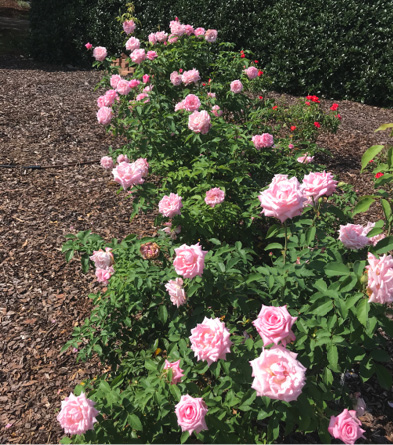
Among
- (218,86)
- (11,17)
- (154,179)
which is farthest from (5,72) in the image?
(11,17)

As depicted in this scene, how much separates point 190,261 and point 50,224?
280cm

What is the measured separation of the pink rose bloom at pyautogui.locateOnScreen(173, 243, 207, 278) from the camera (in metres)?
1.59

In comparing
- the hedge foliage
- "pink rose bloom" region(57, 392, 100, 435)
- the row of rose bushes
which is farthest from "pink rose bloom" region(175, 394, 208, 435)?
the hedge foliage

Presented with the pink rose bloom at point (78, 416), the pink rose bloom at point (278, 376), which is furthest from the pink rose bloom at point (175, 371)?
the pink rose bloom at point (278, 376)

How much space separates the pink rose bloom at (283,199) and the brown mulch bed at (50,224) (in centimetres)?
156

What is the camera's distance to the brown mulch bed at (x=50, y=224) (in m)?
2.52

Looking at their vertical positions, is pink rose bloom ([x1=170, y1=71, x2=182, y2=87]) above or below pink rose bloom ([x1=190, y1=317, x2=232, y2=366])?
above

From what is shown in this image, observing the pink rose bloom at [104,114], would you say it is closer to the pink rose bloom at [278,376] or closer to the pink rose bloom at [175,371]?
the pink rose bloom at [175,371]

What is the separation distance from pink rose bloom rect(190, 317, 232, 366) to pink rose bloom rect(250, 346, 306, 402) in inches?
5.7

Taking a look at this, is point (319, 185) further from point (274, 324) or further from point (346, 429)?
point (346, 429)

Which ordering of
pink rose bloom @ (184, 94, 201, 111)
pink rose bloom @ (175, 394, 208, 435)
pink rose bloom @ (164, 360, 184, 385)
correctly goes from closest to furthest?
pink rose bloom @ (175, 394, 208, 435) → pink rose bloom @ (164, 360, 184, 385) → pink rose bloom @ (184, 94, 201, 111)

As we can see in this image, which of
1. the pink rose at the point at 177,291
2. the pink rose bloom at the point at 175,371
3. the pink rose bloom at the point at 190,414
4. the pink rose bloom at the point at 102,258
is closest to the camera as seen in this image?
the pink rose bloom at the point at 190,414

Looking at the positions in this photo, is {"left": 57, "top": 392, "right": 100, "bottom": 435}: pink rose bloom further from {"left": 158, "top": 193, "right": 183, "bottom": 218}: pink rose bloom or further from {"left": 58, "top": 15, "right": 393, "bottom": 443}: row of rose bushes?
{"left": 158, "top": 193, "right": 183, "bottom": 218}: pink rose bloom

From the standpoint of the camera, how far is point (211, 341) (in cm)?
142
